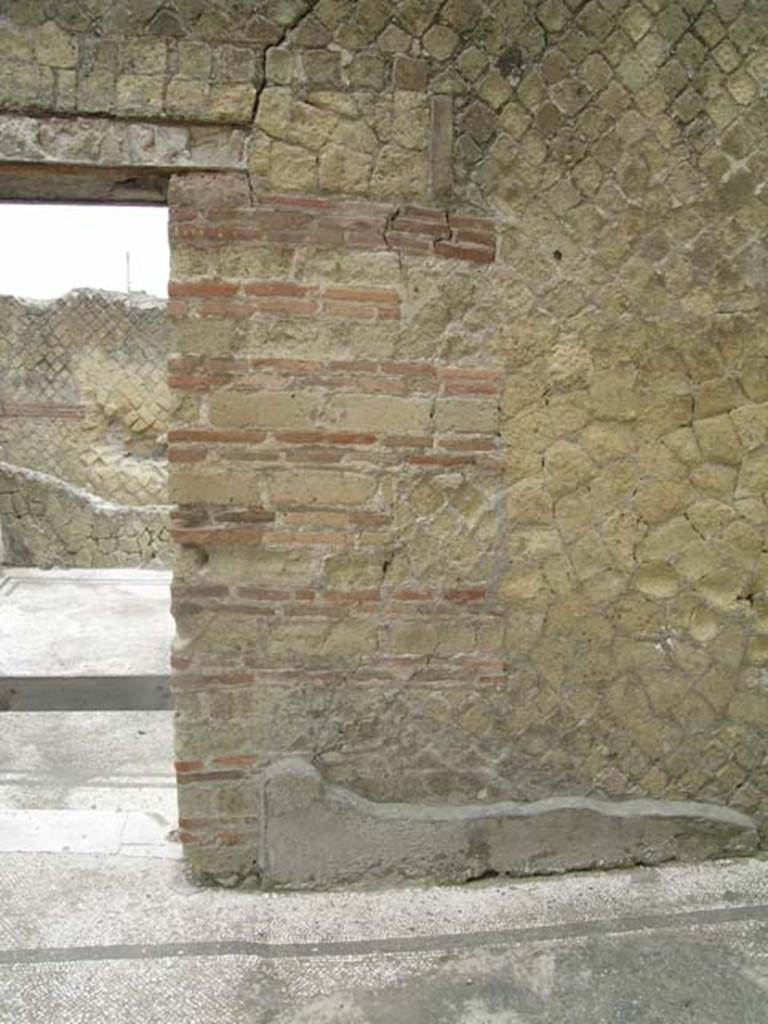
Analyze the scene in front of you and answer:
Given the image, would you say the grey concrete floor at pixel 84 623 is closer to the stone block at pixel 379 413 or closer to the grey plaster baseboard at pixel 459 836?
the grey plaster baseboard at pixel 459 836

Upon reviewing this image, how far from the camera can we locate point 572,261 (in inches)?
104

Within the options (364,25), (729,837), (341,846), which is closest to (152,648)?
(341,846)

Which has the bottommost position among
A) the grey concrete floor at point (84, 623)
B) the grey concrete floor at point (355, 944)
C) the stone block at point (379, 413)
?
the grey concrete floor at point (355, 944)

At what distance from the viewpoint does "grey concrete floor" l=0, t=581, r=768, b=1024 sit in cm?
231

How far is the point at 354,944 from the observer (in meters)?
2.56

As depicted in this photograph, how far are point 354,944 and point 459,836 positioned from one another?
18.3 inches

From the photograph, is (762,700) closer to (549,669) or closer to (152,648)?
(549,669)

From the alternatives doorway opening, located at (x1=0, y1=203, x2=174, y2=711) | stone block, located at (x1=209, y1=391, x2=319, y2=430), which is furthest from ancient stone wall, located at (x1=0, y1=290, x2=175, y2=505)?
stone block, located at (x1=209, y1=391, x2=319, y2=430)

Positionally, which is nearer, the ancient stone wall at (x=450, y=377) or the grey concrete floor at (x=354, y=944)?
the grey concrete floor at (x=354, y=944)

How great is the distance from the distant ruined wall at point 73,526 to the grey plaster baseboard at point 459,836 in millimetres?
7925

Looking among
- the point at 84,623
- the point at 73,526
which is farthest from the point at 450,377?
the point at 73,526

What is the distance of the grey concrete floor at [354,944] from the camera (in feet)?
7.59

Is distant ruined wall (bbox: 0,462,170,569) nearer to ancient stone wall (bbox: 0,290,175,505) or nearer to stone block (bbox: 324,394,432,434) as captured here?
ancient stone wall (bbox: 0,290,175,505)

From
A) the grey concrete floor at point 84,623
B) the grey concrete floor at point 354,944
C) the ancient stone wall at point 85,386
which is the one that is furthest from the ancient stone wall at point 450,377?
the ancient stone wall at point 85,386
